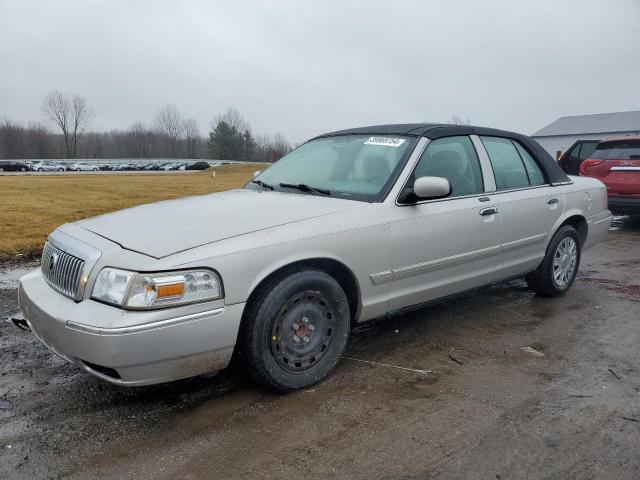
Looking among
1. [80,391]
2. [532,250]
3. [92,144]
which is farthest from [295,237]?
[92,144]

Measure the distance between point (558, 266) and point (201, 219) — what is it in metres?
3.53

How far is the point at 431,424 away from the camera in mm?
2746

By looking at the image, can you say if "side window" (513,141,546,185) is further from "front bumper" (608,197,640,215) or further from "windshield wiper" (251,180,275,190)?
"front bumper" (608,197,640,215)

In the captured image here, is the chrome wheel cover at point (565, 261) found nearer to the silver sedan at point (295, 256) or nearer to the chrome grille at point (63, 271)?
the silver sedan at point (295, 256)

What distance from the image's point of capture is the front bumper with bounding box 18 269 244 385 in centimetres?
248

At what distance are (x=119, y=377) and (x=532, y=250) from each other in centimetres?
353

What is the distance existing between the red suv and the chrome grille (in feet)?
29.1

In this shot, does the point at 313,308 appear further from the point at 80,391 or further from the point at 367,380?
the point at 80,391

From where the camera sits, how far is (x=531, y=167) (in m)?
4.82

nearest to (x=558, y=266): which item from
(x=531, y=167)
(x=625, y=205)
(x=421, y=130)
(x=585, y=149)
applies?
(x=531, y=167)

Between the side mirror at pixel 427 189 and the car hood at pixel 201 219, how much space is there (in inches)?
15.0

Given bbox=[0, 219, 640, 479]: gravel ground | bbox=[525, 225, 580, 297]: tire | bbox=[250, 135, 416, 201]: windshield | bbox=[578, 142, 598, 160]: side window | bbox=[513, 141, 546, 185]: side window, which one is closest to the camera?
bbox=[0, 219, 640, 479]: gravel ground

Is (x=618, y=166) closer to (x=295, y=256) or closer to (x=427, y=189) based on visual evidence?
(x=427, y=189)

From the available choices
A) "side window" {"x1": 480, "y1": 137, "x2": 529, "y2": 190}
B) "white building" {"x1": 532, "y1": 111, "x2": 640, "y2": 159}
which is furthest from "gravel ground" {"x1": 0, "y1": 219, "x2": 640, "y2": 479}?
"white building" {"x1": 532, "y1": 111, "x2": 640, "y2": 159}
